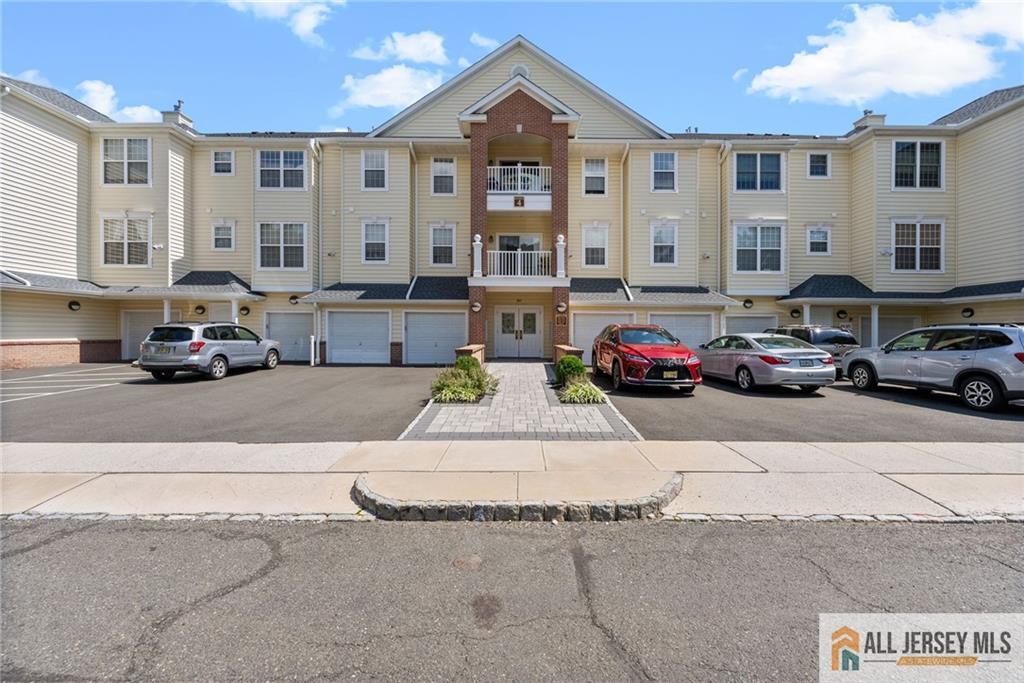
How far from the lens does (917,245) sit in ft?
61.3

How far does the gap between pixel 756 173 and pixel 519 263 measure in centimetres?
1109

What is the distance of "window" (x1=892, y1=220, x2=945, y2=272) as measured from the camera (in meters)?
18.7

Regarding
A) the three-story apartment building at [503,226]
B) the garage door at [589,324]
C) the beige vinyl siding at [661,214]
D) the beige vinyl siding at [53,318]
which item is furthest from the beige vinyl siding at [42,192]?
the beige vinyl siding at [661,214]

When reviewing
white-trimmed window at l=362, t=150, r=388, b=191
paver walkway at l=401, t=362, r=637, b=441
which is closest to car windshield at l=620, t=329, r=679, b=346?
paver walkway at l=401, t=362, r=637, b=441

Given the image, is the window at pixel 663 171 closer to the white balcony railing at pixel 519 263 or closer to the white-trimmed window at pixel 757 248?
the white-trimmed window at pixel 757 248

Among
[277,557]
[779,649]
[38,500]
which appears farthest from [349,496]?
[779,649]

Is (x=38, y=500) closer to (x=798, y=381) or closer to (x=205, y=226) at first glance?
(x=798, y=381)

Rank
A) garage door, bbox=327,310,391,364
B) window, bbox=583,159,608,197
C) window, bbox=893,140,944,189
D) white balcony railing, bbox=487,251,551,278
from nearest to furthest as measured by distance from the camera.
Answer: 1. white balcony railing, bbox=487,251,551,278
2. window, bbox=893,140,944,189
3. garage door, bbox=327,310,391,364
4. window, bbox=583,159,608,197

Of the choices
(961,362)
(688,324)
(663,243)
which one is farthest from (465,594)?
(663,243)

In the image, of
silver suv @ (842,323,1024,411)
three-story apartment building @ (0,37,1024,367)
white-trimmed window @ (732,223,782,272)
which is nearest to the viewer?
silver suv @ (842,323,1024,411)

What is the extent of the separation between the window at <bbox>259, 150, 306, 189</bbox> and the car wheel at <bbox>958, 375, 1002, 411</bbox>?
22475 millimetres

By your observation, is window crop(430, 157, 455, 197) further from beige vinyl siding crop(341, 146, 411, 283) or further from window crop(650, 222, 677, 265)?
window crop(650, 222, 677, 265)

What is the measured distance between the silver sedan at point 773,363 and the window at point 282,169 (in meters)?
18.0

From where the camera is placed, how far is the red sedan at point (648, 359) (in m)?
11.1
